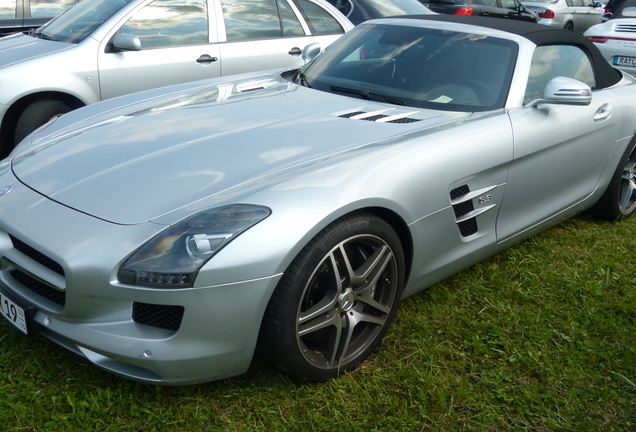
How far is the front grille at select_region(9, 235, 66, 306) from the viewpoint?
8.07 feet

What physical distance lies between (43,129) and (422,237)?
213cm

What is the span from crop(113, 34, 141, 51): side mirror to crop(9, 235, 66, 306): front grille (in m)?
3.03

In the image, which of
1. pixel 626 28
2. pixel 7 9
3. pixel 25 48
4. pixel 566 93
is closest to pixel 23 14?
pixel 7 9

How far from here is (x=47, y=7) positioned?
6785 mm

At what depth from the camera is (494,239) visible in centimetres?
343

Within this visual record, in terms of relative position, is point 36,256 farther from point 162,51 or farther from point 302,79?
point 162,51

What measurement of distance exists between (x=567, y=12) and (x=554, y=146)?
1322 centimetres

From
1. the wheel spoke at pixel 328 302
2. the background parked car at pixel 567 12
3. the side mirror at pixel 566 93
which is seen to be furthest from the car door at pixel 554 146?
the background parked car at pixel 567 12

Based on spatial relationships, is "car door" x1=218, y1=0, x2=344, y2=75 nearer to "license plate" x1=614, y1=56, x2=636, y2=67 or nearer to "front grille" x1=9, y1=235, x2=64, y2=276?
"front grille" x1=9, y1=235, x2=64, y2=276

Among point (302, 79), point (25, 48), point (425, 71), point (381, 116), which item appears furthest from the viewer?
point (25, 48)

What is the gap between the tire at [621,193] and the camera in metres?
4.34

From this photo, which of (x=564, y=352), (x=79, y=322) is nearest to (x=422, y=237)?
(x=564, y=352)

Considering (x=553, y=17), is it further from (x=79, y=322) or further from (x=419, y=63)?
(x=79, y=322)

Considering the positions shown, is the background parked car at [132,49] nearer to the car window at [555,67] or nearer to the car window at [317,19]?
the car window at [317,19]
